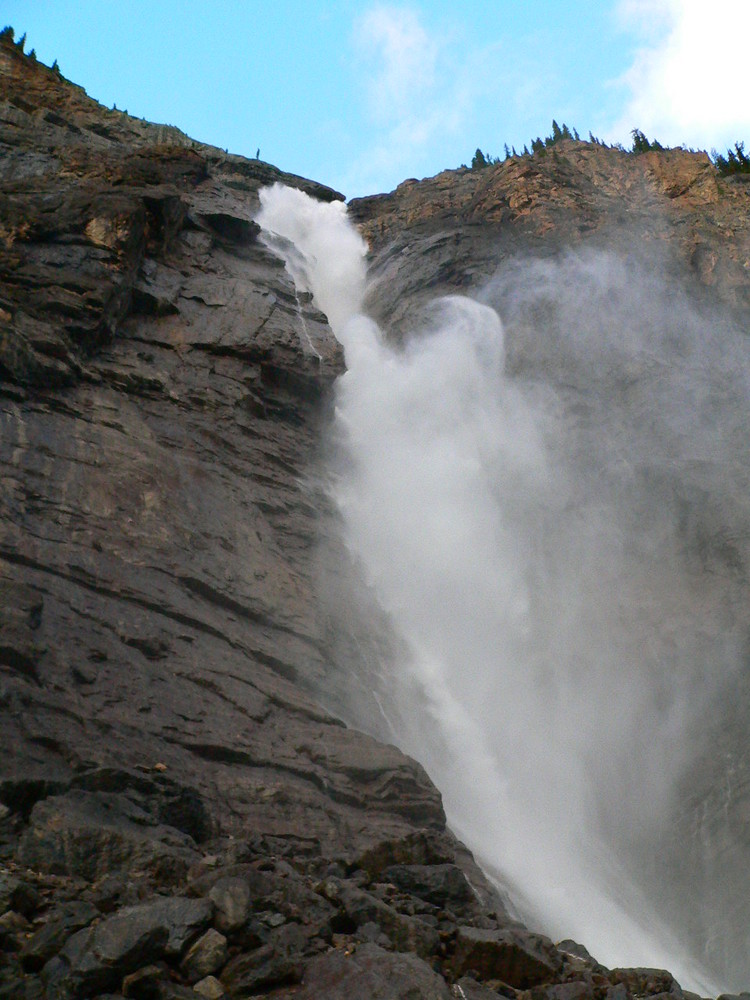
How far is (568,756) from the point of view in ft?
66.4

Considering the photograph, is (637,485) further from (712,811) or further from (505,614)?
(712,811)

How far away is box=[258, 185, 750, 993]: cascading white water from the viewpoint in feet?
55.5

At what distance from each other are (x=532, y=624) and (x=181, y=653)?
468 inches

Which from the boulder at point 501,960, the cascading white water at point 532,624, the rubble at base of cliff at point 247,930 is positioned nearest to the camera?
the rubble at base of cliff at point 247,930

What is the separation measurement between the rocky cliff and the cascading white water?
2.96 metres

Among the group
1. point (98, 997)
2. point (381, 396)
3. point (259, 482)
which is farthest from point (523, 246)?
point (98, 997)

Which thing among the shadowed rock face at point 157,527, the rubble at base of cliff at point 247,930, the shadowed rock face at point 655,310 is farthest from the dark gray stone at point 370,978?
the shadowed rock face at point 655,310

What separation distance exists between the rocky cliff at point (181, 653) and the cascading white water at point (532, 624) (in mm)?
2965

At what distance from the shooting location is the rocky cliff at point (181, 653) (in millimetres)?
7512

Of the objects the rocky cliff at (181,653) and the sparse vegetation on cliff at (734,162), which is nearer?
the rocky cliff at (181,653)

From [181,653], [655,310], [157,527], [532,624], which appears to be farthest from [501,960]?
[655,310]

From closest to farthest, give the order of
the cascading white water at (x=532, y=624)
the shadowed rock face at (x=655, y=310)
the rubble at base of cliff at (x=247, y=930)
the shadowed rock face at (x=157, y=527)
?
1. the rubble at base of cliff at (x=247, y=930)
2. the shadowed rock face at (x=157, y=527)
3. the cascading white water at (x=532, y=624)
4. the shadowed rock face at (x=655, y=310)

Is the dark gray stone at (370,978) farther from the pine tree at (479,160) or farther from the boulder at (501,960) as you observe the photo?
the pine tree at (479,160)

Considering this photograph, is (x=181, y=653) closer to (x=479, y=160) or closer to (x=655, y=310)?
(x=655, y=310)
